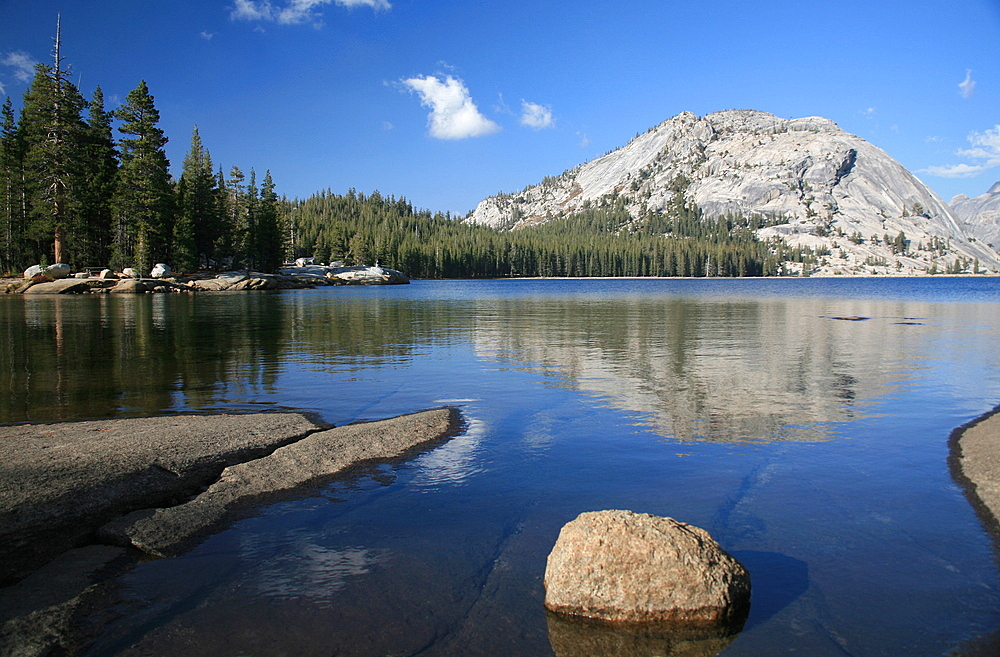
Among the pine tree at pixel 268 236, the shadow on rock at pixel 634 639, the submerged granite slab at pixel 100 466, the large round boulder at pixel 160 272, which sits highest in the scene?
the pine tree at pixel 268 236

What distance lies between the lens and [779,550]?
7.21 metres

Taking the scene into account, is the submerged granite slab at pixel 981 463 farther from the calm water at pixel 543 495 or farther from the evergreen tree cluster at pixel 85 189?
the evergreen tree cluster at pixel 85 189

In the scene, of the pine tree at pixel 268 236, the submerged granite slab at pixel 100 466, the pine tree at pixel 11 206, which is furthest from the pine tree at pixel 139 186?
the submerged granite slab at pixel 100 466

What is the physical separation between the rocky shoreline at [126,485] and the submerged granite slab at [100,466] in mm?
19

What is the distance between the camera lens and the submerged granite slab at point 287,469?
24.1ft

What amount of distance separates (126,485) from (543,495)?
19.6ft

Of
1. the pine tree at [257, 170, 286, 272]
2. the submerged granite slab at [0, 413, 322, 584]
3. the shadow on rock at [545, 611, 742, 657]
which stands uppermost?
the pine tree at [257, 170, 286, 272]

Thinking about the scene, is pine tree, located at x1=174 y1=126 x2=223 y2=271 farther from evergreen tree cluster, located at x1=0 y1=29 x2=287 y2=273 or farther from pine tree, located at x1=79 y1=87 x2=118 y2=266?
pine tree, located at x1=79 y1=87 x2=118 y2=266

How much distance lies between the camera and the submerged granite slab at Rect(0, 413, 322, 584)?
6.99 m

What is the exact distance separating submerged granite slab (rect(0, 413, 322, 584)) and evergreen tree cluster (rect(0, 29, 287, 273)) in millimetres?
71850

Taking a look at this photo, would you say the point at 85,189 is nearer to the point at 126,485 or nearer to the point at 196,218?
the point at 196,218

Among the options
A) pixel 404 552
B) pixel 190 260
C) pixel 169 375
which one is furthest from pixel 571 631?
pixel 190 260

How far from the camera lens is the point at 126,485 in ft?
27.6

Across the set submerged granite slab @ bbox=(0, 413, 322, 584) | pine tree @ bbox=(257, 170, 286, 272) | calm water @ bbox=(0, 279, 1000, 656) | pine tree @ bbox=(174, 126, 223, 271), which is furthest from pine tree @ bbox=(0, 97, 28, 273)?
submerged granite slab @ bbox=(0, 413, 322, 584)
